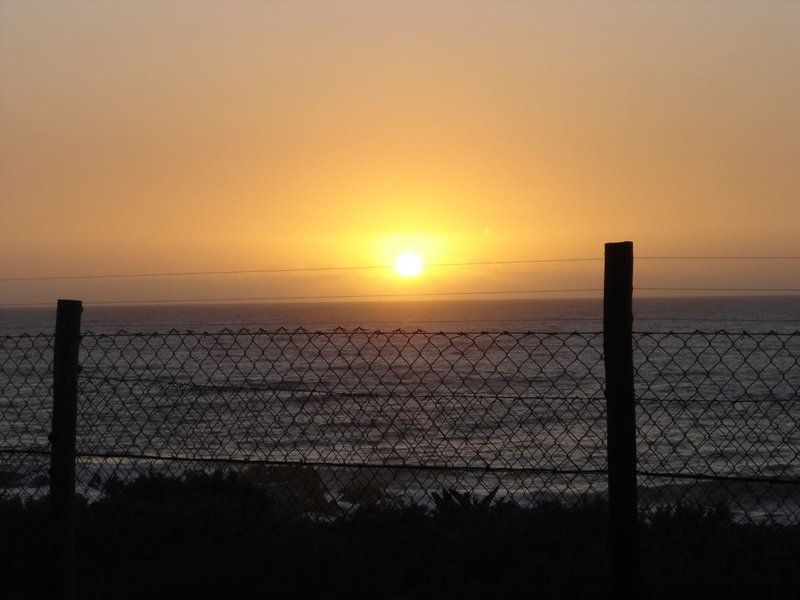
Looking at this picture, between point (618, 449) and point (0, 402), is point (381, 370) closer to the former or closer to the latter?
point (0, 402)

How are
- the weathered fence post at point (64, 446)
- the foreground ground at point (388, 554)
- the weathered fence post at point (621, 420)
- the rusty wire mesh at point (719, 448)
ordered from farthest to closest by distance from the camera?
the rusty wire mesh at point (719, 448) < the foreground ground at point (388, 554) < the weathered fence post at point (64, 446) < the weathered fence post at point (621, 420)

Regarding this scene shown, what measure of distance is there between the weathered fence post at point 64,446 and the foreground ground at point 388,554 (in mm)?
419

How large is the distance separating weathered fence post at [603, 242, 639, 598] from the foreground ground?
71 cm

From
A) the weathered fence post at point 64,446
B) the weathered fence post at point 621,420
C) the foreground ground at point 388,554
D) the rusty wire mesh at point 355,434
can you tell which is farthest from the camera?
the rusty wire mesh at point 355,434

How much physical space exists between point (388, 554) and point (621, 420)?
2384 mm

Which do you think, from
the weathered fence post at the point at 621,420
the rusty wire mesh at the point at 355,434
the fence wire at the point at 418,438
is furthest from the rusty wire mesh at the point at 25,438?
the weathered fence post at the point at 621,420

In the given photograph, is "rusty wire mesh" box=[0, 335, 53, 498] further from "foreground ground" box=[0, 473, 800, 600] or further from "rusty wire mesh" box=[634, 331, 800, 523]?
"rusty wire mesh" box=[634, 331, 800, 523]

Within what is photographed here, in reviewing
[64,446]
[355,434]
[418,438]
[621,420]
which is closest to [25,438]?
[355,434]

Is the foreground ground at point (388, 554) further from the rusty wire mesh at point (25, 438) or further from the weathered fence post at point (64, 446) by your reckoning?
the rusty wire mesh at point (25, 438)

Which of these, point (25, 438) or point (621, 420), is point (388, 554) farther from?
point (25, 438)

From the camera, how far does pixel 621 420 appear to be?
418 centimetres

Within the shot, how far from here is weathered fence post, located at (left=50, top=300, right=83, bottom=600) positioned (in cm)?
488

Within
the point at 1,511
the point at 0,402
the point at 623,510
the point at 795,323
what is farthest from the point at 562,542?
the point at 795,323

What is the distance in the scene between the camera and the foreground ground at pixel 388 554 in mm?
5176
